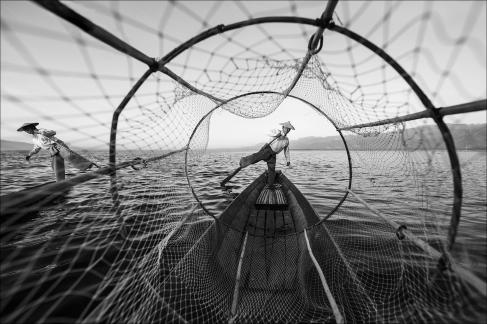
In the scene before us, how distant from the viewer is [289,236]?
16.1ft

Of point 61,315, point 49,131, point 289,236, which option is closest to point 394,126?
point 289,236

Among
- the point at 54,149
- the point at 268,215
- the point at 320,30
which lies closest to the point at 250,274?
the point at 268,215

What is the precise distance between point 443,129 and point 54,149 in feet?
33.6

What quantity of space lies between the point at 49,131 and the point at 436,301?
1058 cm

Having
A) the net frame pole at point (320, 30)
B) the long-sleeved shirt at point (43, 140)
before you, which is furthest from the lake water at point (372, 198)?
the net frame pole at point (320, 30)

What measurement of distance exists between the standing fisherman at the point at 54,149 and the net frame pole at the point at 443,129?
25.6ft

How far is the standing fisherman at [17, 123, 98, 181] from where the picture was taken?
683cm

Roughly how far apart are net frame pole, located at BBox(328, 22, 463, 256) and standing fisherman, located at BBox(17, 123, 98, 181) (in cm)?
781

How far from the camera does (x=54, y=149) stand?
719cm

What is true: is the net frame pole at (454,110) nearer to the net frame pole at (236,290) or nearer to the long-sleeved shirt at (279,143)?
the net frame pole at (236,290)

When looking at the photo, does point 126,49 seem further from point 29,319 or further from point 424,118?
point 29,319

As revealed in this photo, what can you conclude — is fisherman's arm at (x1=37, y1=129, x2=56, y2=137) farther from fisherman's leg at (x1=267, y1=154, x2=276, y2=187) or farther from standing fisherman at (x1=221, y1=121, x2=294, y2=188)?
fisherman's leg at (x1=267, y1=154, x2=276, y2=187)

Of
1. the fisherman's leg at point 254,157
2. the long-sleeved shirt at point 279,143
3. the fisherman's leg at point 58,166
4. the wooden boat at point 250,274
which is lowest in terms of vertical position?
the wooden boat at point 250,274

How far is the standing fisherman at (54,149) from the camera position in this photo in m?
6.83
